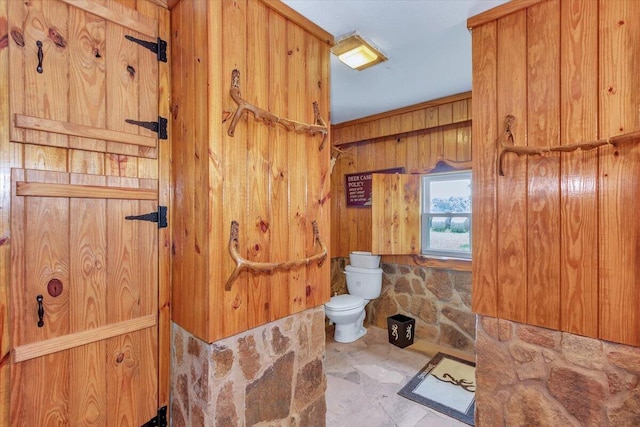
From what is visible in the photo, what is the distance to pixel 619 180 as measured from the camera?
1.27m

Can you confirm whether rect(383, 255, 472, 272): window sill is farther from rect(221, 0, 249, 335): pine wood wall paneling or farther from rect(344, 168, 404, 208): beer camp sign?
rect(221, 0, 249, 335): pine wood wall paneling

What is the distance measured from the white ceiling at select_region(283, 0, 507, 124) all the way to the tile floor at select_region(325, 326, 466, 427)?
246cm

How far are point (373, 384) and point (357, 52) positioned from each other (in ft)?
8.12

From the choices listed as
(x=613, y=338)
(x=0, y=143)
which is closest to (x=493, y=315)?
(x=613, y=338)

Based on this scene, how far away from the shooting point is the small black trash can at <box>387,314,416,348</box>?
3.19m

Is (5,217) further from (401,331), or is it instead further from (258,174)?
(401,331)

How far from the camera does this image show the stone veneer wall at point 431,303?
9.96 feet

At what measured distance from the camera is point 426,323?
3.28m

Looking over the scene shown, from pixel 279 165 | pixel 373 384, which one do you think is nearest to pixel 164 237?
pixel 279 165

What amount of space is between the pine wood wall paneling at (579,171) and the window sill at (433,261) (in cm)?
163

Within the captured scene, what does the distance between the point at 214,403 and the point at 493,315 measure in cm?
138

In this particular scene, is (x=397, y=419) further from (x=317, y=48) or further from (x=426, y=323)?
(x=317, y=48)

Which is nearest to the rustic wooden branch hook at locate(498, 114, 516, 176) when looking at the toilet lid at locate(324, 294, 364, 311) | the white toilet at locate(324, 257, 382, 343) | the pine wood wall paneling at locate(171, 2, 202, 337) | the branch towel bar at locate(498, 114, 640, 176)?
the branch towel bar at locate(498, 114, 640, 176)

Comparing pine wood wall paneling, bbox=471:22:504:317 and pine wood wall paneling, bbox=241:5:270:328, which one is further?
pine wood wall paneling, bbox=471:22:504:317
